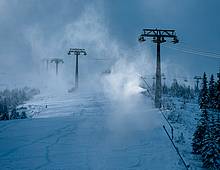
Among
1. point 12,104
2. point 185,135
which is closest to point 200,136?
point 185,135

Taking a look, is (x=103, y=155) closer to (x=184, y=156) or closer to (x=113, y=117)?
(x=184, y=156)

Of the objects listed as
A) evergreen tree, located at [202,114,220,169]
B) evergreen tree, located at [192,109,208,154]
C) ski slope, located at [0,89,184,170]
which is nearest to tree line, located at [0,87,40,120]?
ski slope, located at [0,89,184,170]

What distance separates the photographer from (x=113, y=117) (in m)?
27.9

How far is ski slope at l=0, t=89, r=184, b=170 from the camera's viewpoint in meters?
17.3

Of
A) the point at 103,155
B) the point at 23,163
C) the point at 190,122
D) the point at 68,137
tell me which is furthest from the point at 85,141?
the point at 190,122

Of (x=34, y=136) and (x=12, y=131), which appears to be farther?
(x=12, y=131)

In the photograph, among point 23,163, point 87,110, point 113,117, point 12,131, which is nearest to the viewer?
point 23,163

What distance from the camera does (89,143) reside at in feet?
67.9

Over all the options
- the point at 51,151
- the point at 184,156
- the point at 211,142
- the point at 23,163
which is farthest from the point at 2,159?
the point at 211,142

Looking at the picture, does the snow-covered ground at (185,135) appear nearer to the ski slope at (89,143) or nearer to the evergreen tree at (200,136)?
the evergreen tree at (200,136)

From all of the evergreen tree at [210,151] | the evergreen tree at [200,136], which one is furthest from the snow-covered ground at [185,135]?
the evergreen tree at [210,151]

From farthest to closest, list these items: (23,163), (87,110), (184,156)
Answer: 1. (87,110)
2. (184,156)
3. (23,163)

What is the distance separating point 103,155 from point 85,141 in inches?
108

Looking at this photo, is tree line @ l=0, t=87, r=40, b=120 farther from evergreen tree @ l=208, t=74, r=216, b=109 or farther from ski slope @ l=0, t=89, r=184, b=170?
evergreen tree @ l=208, t=74, r=216, b=109
